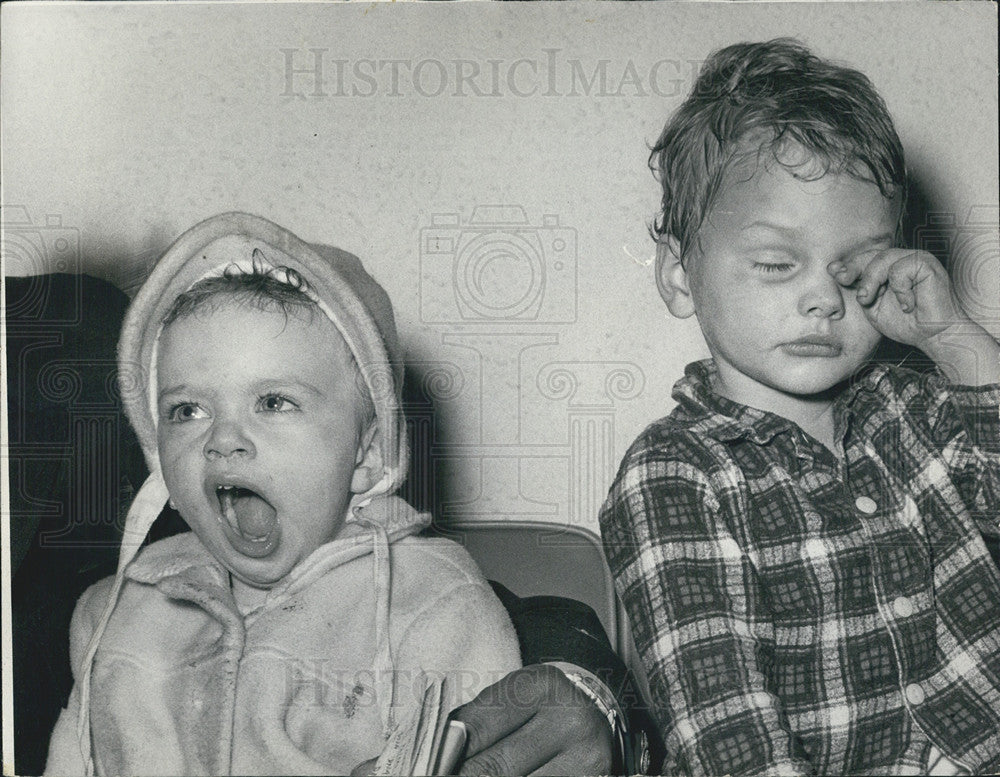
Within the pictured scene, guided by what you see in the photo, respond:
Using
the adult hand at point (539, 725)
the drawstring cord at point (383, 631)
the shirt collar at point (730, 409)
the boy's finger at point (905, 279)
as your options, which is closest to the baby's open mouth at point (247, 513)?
the drawstring cord at point (383, 631)

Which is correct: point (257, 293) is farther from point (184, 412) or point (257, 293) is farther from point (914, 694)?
point (914, 694)

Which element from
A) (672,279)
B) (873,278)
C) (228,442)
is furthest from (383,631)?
(873,278)

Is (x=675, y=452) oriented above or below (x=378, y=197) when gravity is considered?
below

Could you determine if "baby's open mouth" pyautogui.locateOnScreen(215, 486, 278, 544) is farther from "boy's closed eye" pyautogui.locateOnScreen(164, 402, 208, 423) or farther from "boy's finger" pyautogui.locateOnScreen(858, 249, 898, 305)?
"boy's finger" pyautogui.locateOnScreen(858, 249, 898, 305)

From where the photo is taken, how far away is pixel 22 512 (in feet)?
3.71

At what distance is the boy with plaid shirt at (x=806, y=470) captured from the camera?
1011 millimetres

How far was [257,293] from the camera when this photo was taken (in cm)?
106

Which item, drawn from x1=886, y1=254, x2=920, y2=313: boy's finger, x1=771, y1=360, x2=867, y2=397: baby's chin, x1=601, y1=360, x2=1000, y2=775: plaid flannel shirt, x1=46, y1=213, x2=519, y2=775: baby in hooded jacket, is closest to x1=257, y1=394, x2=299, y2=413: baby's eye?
x1=46, y1=213, x2=519, y2=775: baby in hooded jacket

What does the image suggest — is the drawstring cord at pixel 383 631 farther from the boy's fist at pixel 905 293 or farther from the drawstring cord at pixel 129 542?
the boy's fist at pixel 905 293

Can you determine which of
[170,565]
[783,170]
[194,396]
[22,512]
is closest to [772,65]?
[783,170]

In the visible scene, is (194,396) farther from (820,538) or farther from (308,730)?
(820,538)

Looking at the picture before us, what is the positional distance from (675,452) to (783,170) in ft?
0.95

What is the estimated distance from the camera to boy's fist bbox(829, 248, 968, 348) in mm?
1065

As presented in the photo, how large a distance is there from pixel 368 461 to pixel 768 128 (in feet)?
1.66
